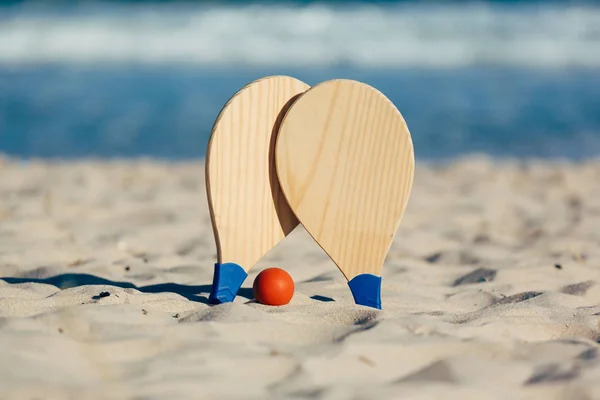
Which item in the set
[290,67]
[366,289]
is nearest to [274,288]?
[366,289]

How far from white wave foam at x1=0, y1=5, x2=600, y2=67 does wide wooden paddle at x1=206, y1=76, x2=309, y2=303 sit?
550 inches

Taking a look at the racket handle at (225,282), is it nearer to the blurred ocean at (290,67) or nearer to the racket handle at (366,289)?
the racket handle at (366,289)

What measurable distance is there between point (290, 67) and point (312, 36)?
2613mm

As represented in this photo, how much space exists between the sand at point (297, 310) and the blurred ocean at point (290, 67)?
363 centimetres

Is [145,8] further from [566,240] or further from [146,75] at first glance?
[566,240]

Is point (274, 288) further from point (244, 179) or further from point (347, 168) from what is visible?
point (347, 168)

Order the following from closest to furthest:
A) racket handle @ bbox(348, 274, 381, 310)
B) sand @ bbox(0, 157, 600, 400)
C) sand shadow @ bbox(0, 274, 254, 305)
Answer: sand @ bbox(0, 157, 600, 400) → racket handle @ bbox(348, 274, 381, 310) → sand shadow @ bbox(0, 274, 254, 305)

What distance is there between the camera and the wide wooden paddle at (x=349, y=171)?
9.80 feet

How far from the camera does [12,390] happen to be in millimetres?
2018

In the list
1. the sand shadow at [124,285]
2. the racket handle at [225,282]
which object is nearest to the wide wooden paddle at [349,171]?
the racket handle at [225,282]

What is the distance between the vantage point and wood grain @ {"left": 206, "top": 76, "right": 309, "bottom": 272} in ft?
9.59

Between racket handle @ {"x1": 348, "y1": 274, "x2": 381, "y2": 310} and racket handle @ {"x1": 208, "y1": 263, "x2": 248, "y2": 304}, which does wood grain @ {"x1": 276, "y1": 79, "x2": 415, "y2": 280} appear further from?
racket handle @ {"x1": 208, "y1": 263, "x2": 248, "y2": 304}

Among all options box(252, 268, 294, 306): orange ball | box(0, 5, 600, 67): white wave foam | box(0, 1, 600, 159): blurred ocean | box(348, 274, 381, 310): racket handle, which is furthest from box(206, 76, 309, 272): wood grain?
box(0, 5, 600, 67): white wave foam

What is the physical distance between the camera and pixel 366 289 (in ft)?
10.2
